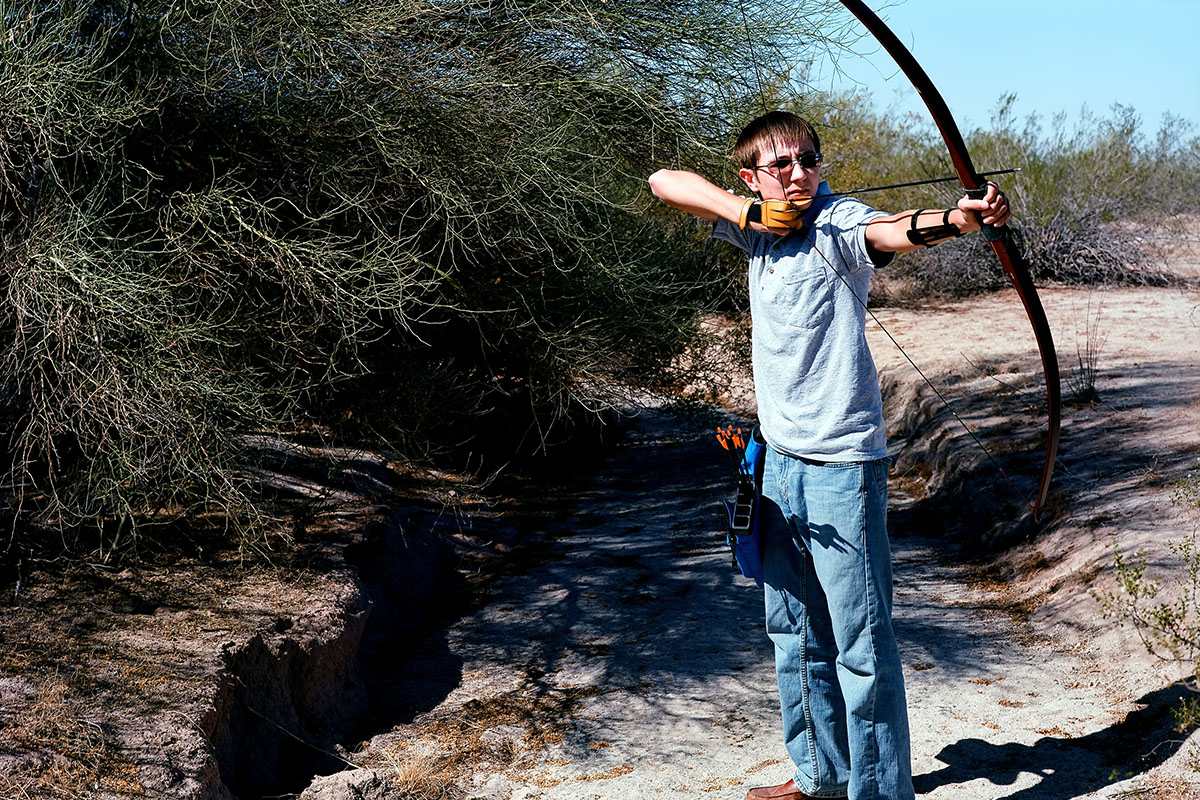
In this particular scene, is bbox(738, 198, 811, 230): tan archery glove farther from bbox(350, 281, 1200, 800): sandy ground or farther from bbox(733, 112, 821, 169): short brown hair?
bbox(350, 281, 1200, 800): sandy ground

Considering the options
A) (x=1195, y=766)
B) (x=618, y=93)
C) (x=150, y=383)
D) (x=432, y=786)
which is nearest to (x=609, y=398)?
(x=618, y=93)

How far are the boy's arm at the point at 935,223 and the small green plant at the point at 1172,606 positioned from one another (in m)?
1.41

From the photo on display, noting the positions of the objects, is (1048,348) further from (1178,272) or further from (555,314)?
(1178,272)

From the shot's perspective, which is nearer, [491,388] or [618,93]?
[618,93]

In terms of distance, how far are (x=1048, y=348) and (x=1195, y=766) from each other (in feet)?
4.18

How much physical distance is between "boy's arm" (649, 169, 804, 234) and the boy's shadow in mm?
1877

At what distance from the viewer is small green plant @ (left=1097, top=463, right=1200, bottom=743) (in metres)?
3.46

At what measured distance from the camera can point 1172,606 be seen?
13.3 ft

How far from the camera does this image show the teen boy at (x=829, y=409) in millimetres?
2752

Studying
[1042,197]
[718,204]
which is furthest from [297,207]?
[1042,197]

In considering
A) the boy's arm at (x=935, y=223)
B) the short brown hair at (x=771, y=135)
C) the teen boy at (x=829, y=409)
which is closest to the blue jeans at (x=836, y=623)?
the teen boy at (x=829, y=409)

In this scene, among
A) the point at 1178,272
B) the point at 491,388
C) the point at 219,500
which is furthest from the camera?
the point at 1178,272

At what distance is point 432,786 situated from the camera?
373 cm

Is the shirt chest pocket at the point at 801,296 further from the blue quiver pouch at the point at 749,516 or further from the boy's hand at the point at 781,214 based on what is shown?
Result: the blue quiver pouch at the point at 749,516
